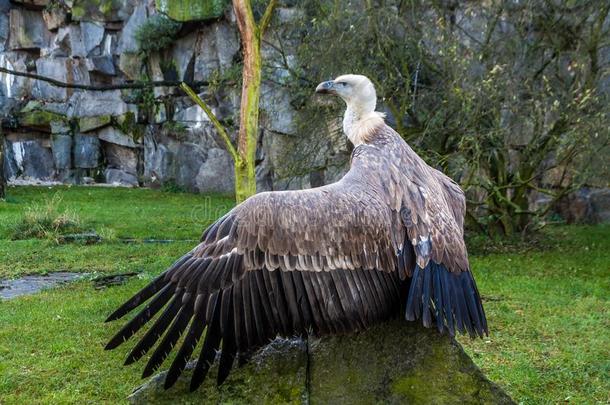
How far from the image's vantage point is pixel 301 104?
10.4 m

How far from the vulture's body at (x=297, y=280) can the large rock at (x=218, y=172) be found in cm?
1492

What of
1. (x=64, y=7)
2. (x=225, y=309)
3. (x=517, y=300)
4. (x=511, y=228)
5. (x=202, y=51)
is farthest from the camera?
(x=64, y=7)

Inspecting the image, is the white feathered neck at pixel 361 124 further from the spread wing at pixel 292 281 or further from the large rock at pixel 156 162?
the large rock at pixel 156 162

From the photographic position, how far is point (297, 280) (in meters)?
3.03

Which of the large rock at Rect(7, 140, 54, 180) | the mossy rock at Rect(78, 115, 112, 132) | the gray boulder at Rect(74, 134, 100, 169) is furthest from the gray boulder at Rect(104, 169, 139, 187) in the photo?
the large rock at Rect(7, 140, 54, 180)

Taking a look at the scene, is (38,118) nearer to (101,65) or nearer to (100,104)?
(100,104)

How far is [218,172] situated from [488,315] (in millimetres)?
12245

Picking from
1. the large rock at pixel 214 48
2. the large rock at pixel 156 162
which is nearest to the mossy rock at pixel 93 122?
the large rock at pixel 156 162

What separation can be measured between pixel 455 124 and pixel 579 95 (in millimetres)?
1357

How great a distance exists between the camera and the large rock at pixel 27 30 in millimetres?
20594

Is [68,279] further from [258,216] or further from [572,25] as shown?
[572,25]

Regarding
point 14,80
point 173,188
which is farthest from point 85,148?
point 173,188

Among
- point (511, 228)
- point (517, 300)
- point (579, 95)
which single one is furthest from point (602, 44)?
point (517, 300)

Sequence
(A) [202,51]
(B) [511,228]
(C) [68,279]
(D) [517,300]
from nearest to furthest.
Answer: (D) [517,300], (C) [68,279], (B) [511,228], (A) [202,51]
